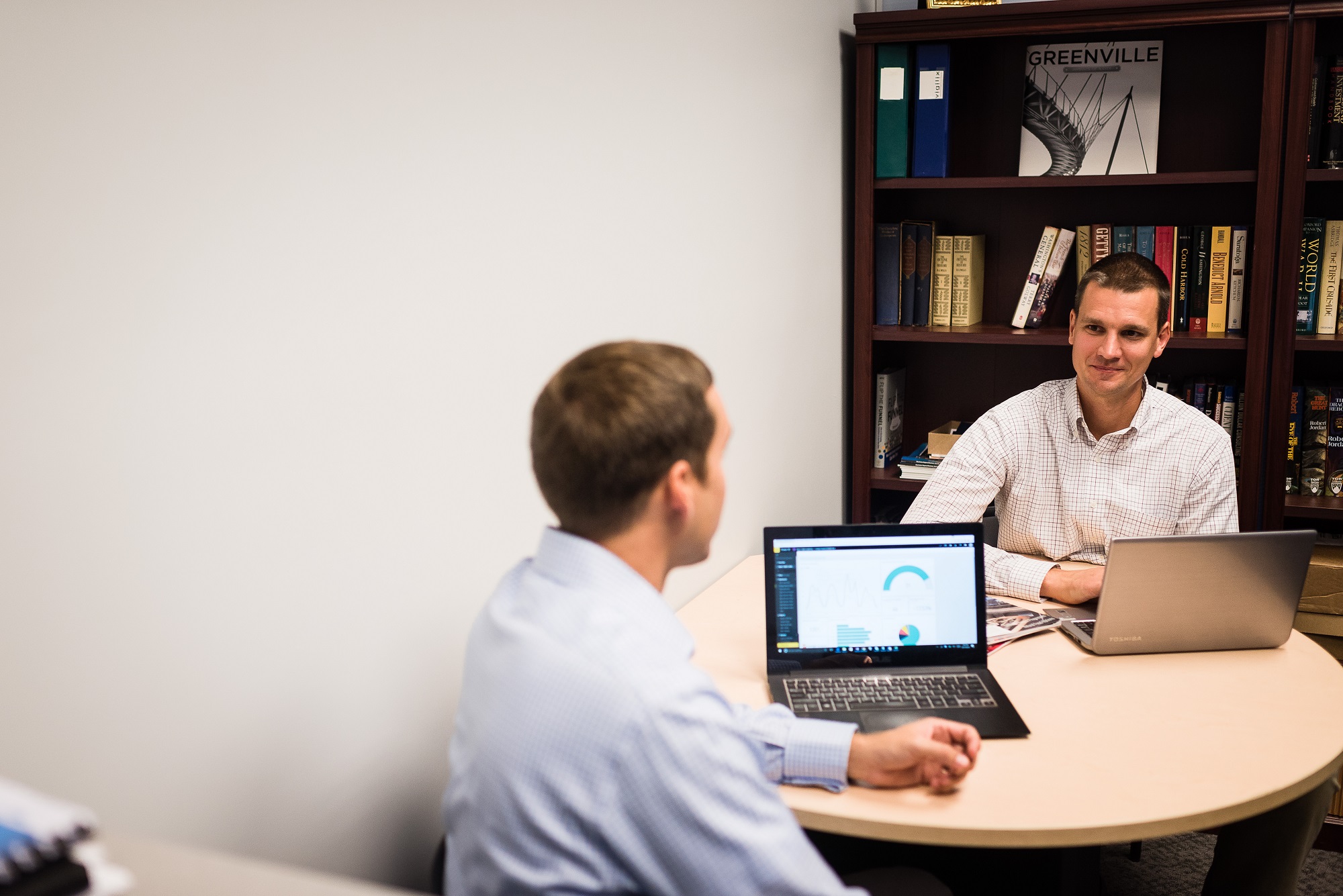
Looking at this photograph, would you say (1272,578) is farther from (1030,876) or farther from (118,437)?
(118,437)

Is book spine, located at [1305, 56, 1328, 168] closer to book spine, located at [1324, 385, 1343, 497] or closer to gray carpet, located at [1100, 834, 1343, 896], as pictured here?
book spine, located at [1324, 385, 1343, 497]

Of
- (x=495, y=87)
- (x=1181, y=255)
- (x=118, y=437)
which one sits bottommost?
(x=118, y=437)

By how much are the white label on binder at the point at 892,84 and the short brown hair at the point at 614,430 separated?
2.10 meters

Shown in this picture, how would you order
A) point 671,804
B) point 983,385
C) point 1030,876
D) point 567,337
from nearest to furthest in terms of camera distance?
point 671,804 → point 567,337 → point 1030,876 → point 983,385

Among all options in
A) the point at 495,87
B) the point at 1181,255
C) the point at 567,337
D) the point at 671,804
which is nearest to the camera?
the point at 671,804

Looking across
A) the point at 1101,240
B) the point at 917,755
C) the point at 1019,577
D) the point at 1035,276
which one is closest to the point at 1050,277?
the point at 1035,276

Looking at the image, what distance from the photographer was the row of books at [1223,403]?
9.26 feet

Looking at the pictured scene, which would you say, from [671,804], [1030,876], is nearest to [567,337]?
[671,804]

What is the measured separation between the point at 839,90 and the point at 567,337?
1649mm

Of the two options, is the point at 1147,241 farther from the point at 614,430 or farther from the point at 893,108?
the point at 614,430

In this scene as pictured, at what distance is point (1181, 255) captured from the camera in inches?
111

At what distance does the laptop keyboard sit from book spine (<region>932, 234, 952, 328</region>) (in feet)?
5.37

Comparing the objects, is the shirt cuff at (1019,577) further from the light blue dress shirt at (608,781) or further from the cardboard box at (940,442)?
the light blue dress shirt at (608,781)

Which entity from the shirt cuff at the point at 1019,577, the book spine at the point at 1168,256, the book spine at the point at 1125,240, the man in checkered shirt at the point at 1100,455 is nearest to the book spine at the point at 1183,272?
the book spine at the point at 1168,256
